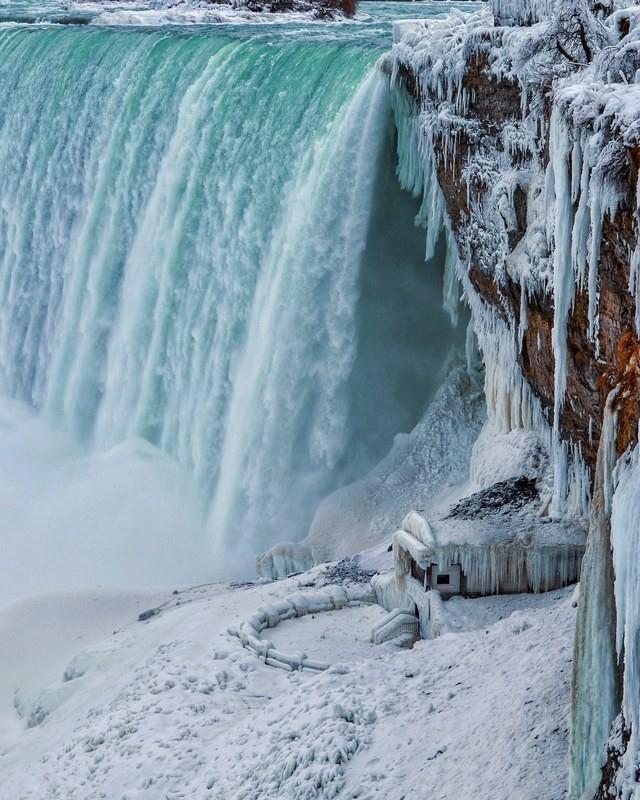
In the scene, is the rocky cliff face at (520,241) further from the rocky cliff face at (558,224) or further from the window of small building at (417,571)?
the window of small building at (417,571)

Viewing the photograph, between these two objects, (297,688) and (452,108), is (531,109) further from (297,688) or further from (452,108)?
(297,688)

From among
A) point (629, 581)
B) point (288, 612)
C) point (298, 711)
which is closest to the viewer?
point (629, 581)

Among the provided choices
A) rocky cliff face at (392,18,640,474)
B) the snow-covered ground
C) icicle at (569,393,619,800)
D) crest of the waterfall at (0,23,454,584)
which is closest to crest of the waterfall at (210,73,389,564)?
crest of the waterfall at (0,23,454,584)

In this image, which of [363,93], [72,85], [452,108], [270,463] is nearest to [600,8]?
[452,108]

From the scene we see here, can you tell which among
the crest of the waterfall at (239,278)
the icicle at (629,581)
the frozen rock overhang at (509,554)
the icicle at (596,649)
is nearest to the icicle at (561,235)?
the frozen rock overhang at (509,554)

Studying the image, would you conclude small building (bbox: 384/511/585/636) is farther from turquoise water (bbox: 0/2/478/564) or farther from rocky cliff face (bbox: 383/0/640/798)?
turquoise water (bbox: 0/2/478/564)

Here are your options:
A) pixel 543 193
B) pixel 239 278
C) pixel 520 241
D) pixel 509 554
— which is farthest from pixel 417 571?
pixel 239 278

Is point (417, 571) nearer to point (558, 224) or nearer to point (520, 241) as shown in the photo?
point (520, 241)
